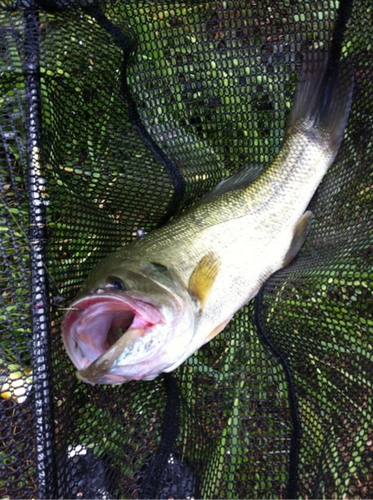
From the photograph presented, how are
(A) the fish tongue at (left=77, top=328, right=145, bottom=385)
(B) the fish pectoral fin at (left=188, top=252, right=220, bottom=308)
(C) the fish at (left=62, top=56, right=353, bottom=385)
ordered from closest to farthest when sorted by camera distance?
(A) the fish tongue at (left=77, top=328, right=145, bottom=385), (C) the fish at (left=62, top=56, right=353, bottom=385), (B) the fish pectoral fin at (left=188, top=252, right=220, bottom=308)

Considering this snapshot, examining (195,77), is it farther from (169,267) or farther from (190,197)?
(169,267)

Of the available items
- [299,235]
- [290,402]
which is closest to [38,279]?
[299,235]

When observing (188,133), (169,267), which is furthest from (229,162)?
(169,267)

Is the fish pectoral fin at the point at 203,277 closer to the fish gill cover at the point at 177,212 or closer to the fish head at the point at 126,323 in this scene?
the fish head at the point at 126,323

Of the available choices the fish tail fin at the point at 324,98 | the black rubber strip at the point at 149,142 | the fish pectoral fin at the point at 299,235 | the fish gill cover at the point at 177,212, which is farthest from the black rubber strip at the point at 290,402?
the fish tail fin at the point at 324,98

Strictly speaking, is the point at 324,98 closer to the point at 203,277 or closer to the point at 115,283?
the point at 203,277

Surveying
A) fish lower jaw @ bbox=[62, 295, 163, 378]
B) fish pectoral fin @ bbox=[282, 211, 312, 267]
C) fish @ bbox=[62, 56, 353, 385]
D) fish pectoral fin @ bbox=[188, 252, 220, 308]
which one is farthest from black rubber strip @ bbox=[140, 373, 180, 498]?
fish pectoral fin @ bbox=[282, 211, 312, 267]

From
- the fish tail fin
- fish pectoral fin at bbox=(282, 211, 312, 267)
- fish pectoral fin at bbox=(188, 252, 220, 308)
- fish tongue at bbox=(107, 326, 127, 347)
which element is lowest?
fish tongue at bbox=(107, 326, 127, 347)

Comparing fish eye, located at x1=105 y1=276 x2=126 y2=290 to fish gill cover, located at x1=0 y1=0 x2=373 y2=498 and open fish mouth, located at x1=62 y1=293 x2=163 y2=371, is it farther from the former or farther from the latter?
fish gill cover, located at x1=0 y1=0 x2=373 y2=498
